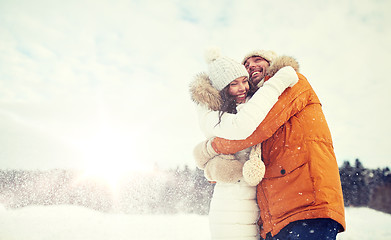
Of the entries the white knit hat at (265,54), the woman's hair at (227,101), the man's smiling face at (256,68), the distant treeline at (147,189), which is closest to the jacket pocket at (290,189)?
the woman's hair at (227,101)

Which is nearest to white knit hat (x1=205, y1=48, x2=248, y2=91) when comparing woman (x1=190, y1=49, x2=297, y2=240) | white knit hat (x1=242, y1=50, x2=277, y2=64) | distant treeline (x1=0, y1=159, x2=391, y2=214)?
woman (x1=190, y1=49, x2=297, y2=240)

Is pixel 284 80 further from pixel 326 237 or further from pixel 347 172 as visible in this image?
pixel 347 172

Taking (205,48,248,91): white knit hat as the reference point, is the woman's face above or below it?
below

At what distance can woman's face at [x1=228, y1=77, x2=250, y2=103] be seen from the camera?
86.5 inches

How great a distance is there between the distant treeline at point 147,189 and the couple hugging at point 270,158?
17766mm

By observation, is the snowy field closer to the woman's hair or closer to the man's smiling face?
the woman's hair

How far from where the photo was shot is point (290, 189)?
1.64 metres

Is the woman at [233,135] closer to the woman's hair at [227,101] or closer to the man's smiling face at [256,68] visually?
the woman's hair at [227,101]

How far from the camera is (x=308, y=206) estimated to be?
5.08ft

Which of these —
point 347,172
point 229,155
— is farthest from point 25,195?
point 347,172

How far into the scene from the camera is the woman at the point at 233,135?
1.75 meters

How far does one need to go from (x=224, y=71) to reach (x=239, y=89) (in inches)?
8.2

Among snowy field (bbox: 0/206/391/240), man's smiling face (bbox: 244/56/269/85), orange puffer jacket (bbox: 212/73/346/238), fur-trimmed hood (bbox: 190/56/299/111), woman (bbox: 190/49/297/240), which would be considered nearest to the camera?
orange puffer jacket (bbox: 212/73/346/238)

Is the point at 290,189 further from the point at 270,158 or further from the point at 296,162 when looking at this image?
the point at 270,158
